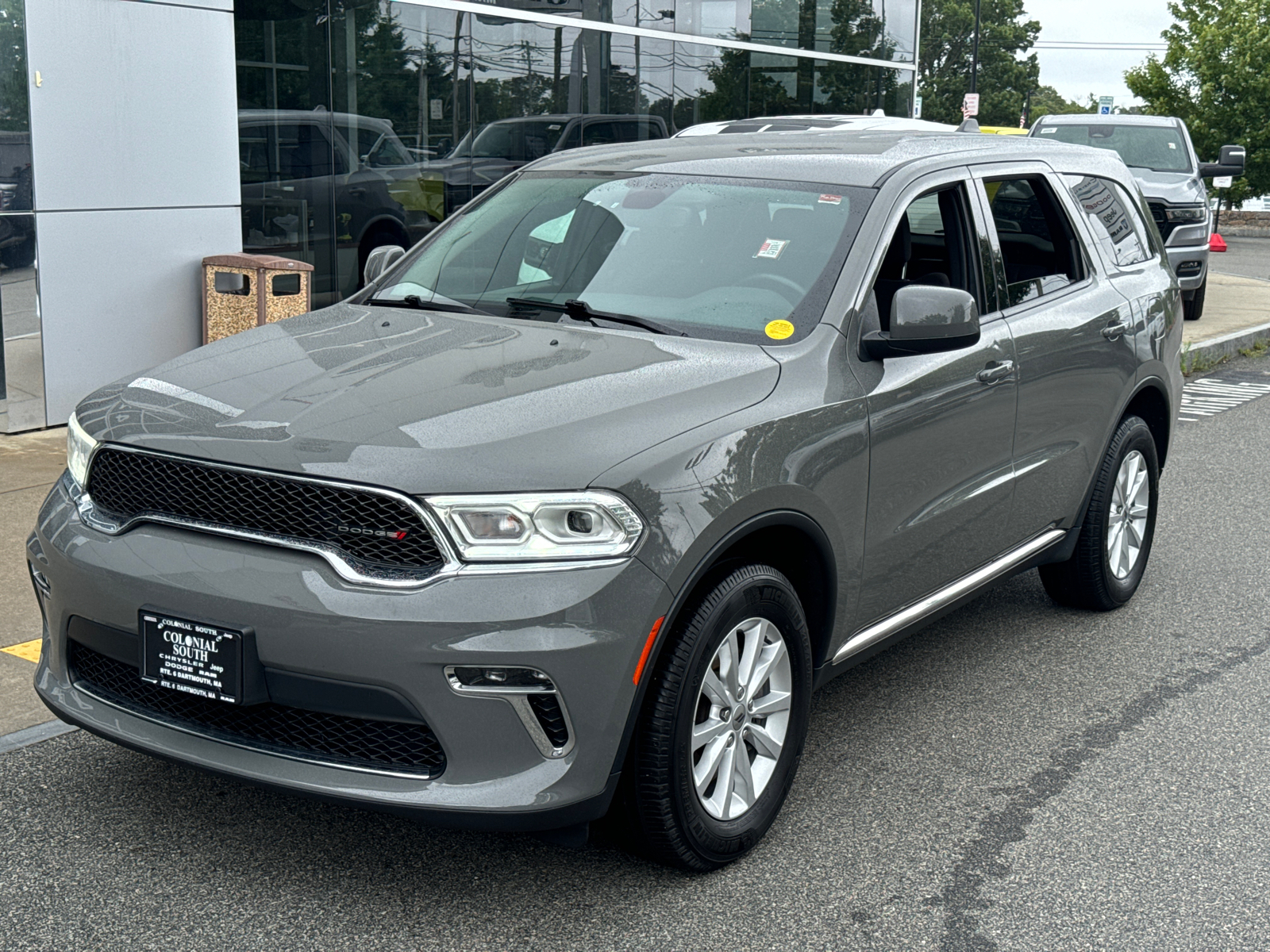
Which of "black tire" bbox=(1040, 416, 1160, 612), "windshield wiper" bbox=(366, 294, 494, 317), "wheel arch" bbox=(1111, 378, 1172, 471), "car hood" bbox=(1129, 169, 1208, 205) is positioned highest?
"car hood" bbox=(1129, 169, 1208, 205)

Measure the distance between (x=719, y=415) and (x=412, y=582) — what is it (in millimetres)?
871

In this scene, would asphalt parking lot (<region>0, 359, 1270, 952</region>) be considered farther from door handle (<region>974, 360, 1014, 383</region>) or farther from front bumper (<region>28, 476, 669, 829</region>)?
door handle (<region>974, 360, 1014, 383</region>)

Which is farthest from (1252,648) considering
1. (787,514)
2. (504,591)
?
(504,591)

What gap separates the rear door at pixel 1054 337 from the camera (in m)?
4.73

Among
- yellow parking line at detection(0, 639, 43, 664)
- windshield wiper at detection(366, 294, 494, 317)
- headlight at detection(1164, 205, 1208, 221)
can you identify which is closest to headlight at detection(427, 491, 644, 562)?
windshield wiper at detection(366, 294, 494, 317)

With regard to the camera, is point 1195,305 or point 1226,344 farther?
point 1195,305

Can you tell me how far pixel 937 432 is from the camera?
13.7ft

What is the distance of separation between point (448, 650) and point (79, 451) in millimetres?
1288

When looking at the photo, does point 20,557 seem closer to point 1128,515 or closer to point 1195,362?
point 1128,515

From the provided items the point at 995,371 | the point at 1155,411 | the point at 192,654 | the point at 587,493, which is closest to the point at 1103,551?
the point at 1155,411

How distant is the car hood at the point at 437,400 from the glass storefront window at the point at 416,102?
24.4ft

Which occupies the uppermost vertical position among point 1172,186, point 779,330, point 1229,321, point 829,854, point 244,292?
point 1172,186

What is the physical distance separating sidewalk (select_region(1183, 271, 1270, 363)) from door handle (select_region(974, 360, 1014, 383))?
8.74m

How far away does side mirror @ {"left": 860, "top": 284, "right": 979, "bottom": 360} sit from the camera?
383 centimetres
